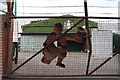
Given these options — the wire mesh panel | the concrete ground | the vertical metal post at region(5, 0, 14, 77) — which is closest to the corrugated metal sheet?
the wire mesh panel

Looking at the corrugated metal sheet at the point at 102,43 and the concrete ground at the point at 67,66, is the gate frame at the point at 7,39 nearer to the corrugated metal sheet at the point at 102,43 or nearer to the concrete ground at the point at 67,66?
the concrete ground at the point at 67,66

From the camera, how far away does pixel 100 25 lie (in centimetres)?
880

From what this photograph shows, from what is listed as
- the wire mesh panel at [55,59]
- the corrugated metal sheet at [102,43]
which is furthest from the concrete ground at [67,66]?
the corrugated metal sheet at [102,43]

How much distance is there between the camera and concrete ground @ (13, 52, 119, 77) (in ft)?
29.4

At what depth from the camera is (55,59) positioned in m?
9.08

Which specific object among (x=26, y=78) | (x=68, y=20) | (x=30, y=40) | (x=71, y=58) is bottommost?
(x=26, y=78)

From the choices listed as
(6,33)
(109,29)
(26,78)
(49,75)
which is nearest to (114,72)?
(109,29)

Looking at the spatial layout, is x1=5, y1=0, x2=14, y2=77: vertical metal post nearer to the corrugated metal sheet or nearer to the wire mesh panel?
the wire mesh panel

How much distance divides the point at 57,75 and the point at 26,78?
0.94m

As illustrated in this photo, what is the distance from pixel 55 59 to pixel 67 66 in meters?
0.42

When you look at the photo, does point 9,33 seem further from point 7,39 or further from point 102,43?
point 102,43

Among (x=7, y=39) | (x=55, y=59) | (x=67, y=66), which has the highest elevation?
(x=7, y=39)

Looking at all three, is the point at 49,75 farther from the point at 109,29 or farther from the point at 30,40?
the point at 109,29

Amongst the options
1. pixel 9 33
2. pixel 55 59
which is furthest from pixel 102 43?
pixel 9 33
